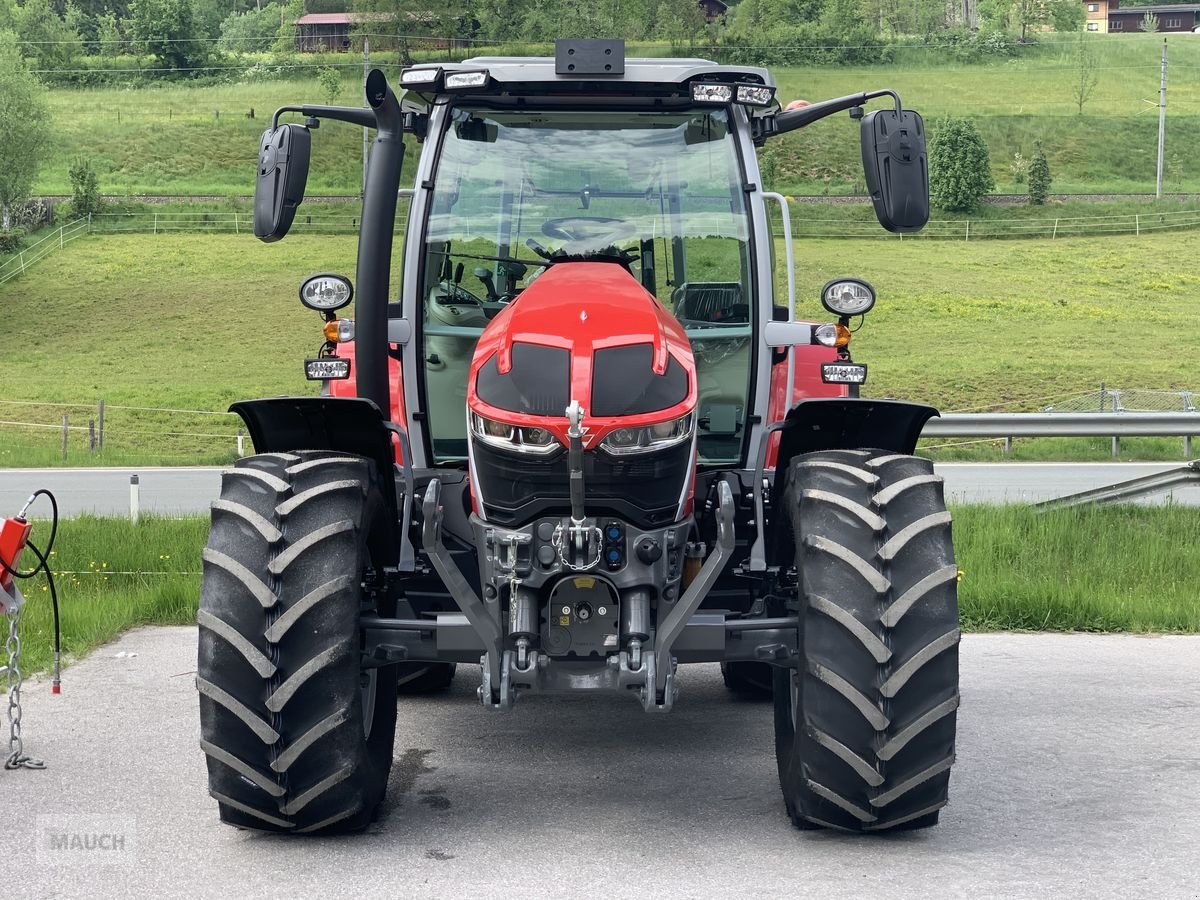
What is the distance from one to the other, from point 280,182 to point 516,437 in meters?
1.29

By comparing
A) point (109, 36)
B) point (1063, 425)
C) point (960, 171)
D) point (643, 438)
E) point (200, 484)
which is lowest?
point (200, 484)

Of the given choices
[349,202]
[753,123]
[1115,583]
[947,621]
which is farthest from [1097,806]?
[349,202]

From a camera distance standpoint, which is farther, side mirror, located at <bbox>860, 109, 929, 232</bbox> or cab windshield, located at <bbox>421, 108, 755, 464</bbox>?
cab windshield, located at <bbox>421, 108, 755, 464</bbox>

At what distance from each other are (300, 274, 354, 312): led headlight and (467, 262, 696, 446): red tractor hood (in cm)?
95

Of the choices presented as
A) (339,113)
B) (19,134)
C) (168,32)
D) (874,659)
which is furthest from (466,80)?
(168,32)

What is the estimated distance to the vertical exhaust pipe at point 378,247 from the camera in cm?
568

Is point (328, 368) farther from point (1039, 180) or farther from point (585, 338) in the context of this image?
point (1039, 180)

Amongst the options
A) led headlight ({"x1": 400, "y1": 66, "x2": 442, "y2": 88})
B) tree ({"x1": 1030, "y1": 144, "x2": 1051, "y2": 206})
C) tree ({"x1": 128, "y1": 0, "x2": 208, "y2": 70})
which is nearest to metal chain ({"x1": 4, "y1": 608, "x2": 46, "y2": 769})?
led headlight ({"x1": 400, "y1": 66, "x2": 442, "y2": 88})

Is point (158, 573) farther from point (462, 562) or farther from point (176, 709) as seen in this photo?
point (462, 562)

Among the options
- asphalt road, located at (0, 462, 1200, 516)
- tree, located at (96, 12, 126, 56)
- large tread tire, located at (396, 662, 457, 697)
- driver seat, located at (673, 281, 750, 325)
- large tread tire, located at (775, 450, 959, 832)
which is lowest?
asphalt road, located at (0, 462, 1200, 516)

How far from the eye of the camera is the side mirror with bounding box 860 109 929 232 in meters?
5.81

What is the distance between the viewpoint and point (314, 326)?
45.9 metres

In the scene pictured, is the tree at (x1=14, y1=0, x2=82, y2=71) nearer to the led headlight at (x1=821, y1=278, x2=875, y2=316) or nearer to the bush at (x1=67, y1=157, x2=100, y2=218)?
the bush at (x1=67, y1=157, x2=100, y2=218)

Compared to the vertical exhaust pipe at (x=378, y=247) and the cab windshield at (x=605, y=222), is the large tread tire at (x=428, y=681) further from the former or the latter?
the vertical exhaust pipe at (x=378, y=247)
